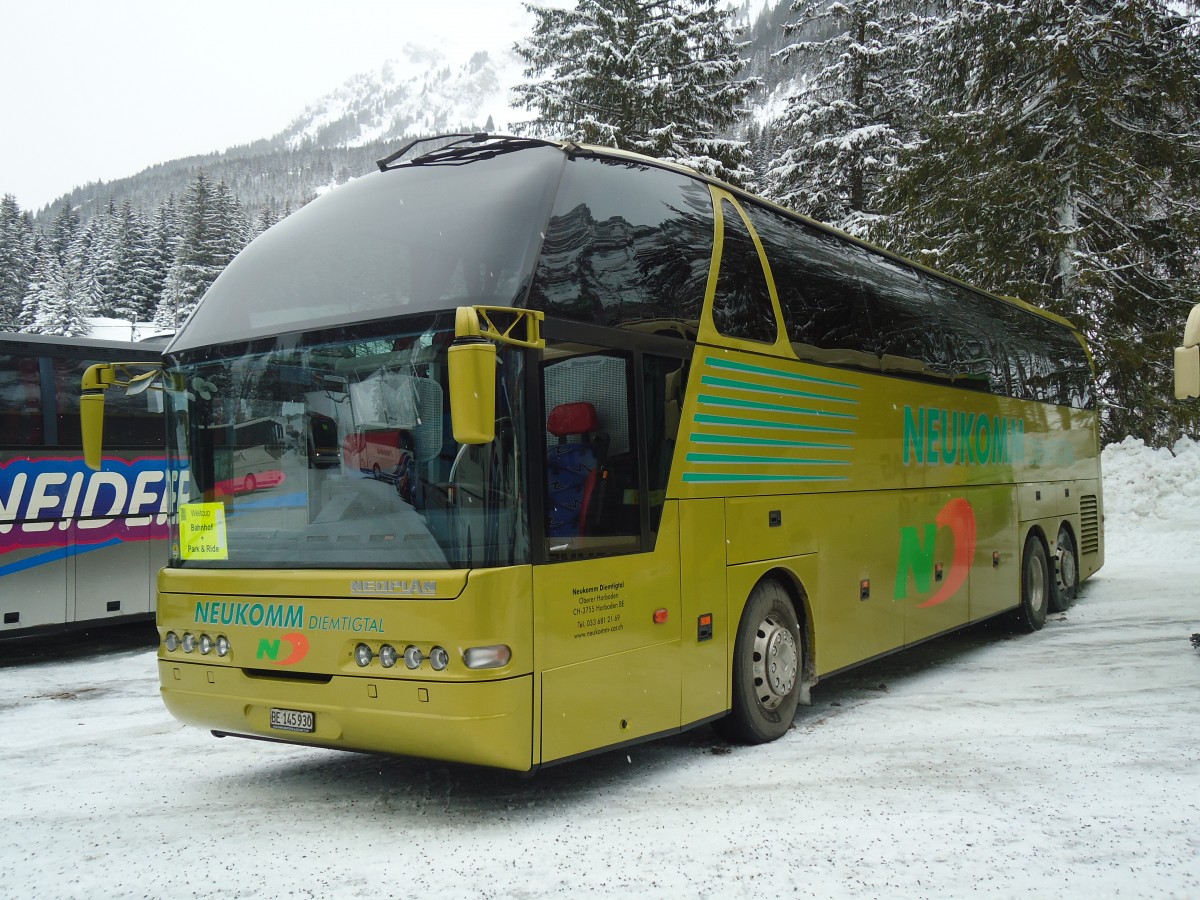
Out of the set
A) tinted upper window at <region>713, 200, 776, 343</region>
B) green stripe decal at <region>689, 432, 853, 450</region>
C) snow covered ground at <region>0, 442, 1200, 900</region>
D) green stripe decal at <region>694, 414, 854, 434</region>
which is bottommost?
snow covered ground at <region>0, 442, 1200, 900</region>

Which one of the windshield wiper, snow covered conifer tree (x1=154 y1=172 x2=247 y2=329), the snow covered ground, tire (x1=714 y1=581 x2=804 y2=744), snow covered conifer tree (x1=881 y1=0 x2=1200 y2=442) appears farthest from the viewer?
snow covered conifer tree (x1=154 y1=172 x2=247 y2=329)

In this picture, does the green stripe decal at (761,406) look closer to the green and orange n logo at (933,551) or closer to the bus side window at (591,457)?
the bus side window at (591,457)

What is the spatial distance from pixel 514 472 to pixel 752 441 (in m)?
2.38

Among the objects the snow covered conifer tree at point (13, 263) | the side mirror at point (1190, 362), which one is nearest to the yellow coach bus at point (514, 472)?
the side mirror at point (1190, 362)

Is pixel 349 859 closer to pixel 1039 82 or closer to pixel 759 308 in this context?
pixel 759 308

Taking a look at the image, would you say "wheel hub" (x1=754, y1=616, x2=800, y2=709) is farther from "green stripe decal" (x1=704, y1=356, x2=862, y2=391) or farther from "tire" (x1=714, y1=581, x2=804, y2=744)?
"green stripe decal" (x1=704, y1=356, x2=862, y2=391)

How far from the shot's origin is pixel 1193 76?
2188cm

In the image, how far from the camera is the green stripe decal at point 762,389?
6832mm

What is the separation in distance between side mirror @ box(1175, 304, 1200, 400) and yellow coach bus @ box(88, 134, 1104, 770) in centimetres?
254

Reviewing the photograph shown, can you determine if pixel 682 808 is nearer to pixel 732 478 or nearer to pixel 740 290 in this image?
pixel 732 478

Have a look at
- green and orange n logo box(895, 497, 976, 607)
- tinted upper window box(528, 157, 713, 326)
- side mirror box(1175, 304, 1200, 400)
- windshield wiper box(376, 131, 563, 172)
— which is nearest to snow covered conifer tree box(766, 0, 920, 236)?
green and orange n logo box(895, 497, 976, 607)

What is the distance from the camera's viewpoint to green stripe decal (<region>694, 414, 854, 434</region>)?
22.1 ft

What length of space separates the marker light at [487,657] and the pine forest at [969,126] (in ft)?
53.7

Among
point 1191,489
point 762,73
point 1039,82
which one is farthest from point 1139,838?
point 762,73
